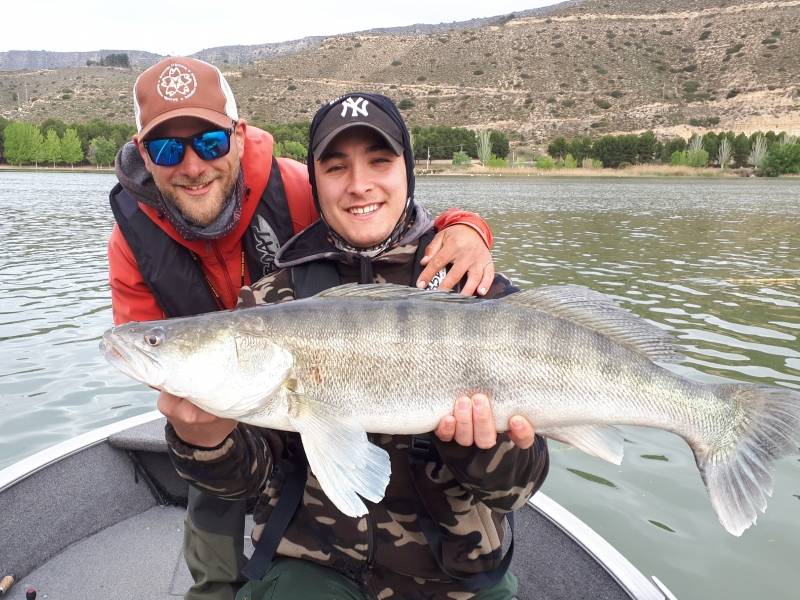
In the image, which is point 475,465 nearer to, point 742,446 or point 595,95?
point 742,446

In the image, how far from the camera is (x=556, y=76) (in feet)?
358

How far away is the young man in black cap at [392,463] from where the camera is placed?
3.02m

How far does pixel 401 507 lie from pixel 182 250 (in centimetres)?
222

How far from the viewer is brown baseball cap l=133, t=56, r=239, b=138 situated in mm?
3936

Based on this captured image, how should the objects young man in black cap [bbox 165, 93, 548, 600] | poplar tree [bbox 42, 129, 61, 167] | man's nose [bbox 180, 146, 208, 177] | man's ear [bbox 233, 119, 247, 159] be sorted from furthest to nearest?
poplar tree [bbox 42, 129, 61, 167] → man's ear [bbox 233, 119, 247, 159] → man's nose [bbox 180, 146, 208, 177] → young man in black cap [bbox 165, 93, 548, 600]

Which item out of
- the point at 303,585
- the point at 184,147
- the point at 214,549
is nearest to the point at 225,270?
the point at 184,147

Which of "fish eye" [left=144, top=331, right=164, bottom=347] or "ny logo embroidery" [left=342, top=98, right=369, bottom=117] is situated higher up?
"ny logo embroidery" [left=342, top=98, right=369, bottom=117]

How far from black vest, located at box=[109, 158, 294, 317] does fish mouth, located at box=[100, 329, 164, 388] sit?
128 cm

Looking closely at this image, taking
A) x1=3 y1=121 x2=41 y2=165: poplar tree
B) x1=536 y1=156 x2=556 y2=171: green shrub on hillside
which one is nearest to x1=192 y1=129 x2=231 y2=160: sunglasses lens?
x1=536 y1=156 x2=556 y2=171: green shrub on hillside

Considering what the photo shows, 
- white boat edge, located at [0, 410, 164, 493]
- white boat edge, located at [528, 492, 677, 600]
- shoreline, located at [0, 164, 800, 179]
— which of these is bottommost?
shoreline, located at [0, 164, 800, 179]

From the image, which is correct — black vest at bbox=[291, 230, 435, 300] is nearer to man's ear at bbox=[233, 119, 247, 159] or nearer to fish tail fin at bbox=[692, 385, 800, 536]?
man's ear at bbox=[233, 119, 247, 159]

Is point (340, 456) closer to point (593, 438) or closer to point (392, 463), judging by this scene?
point (392, 463)

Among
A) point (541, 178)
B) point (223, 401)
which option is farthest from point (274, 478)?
point (541, 178)

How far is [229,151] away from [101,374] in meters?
6.42
